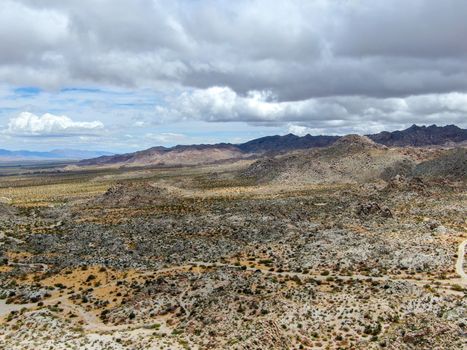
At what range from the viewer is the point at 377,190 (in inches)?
5704

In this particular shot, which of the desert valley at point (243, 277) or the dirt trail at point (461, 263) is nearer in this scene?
the desert valley at point (243, 277)

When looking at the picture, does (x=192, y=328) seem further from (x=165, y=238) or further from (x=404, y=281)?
(x=165, y=238)

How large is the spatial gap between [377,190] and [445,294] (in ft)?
314

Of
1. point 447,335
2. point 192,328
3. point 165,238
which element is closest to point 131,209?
point 165,238

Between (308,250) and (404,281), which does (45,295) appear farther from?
(404,281)

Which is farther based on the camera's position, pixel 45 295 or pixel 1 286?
pixel 1 286

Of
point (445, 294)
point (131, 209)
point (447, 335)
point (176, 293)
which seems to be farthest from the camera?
point (131, 209)

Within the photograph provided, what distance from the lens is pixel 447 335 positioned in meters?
41.9

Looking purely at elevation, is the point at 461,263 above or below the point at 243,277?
below

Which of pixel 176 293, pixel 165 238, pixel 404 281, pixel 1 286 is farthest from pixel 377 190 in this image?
pixel 1 286

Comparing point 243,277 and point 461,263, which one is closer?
A: point 243,277

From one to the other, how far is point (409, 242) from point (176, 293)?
135 feet

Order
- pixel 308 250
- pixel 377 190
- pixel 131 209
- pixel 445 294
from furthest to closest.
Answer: pixel 377 190
pixel 131 209
pixel 308 250
pixel 445 294

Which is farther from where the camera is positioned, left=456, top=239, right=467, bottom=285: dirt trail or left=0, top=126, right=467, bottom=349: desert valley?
left=456, top=239, right=467, bottom=285: dirt trail
